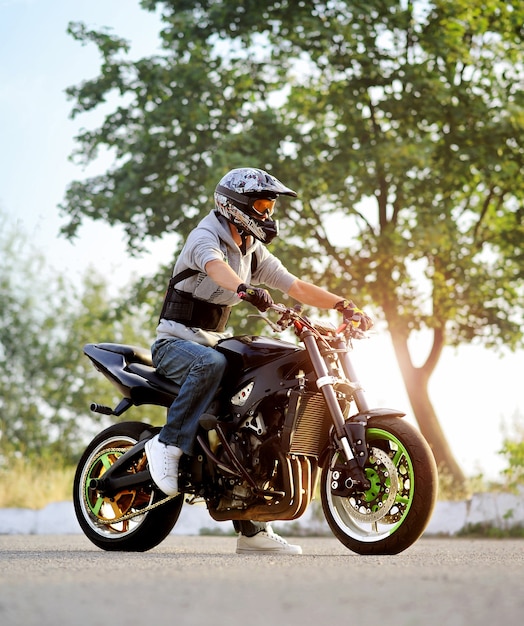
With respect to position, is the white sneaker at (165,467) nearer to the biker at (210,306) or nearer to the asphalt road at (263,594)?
the biker at (210,306)

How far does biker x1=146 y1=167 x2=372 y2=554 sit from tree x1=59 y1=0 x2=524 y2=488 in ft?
37.3

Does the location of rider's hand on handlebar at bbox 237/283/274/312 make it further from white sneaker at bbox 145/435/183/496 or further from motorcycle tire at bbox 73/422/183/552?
motorcycle tire at bbox 73/422/183/552

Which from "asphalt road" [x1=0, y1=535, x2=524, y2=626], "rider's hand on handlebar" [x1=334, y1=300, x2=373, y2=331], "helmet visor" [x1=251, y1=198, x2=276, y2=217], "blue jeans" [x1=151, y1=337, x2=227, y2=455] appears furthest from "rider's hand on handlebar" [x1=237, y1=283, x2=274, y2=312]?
"asphalt road" [x1=0, y1=535, x2=524, y2=626]

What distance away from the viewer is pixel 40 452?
118 feet

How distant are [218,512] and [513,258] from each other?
52.4 ft

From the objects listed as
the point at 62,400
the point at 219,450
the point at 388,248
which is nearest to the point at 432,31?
the point at 388,248

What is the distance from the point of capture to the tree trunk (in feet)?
66.1

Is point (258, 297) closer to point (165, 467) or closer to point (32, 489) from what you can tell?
point (165, 467)

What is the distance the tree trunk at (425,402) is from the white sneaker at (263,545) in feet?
43.3

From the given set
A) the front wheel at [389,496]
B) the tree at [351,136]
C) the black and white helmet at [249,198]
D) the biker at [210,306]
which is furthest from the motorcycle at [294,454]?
the tree at [351,136]

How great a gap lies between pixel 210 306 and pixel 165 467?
1.13 metres

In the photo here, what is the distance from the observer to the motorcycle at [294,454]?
5.99 metres

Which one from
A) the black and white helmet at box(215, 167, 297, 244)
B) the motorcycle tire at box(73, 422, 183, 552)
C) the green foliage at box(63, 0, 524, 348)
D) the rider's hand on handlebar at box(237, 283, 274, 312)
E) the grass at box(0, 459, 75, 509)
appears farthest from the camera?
the green foliage at box(63, 0, 524, 348)

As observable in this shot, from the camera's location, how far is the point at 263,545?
7102mm
